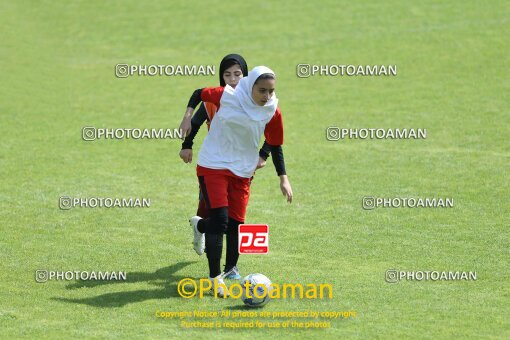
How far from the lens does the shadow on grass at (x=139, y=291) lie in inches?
394

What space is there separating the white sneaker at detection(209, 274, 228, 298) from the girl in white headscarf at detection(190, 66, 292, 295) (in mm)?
19

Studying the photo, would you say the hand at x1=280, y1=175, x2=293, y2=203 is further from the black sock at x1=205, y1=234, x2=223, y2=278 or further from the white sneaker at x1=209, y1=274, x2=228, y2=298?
the white sneaker at x1=209, y1=274, x2=228, y2=298

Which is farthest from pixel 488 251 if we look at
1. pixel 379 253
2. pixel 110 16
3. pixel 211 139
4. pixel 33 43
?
pixel 110 16

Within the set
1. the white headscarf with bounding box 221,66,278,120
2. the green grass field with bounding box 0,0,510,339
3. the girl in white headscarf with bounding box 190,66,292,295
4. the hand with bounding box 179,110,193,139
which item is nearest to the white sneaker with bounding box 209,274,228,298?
the girl in white headscarf with bounding box 190,66,292,295

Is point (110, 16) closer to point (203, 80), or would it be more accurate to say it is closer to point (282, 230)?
point (203, 80)

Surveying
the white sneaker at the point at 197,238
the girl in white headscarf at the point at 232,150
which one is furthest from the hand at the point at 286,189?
the white sneaker at the point at 197,238

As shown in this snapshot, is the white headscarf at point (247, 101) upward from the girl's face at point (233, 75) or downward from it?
→ downward

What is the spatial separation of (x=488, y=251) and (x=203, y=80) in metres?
13.8

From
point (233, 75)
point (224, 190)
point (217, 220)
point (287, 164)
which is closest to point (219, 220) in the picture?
point (217, 220)

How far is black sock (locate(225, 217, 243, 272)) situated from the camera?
10.7 metres

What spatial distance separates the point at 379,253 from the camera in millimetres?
12172

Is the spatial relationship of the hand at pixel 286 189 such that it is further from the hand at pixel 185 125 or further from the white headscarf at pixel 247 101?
the hand at pixel 185 125

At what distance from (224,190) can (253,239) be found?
109 cm

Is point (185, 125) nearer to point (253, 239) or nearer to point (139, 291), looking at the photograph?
point (253, 239)
